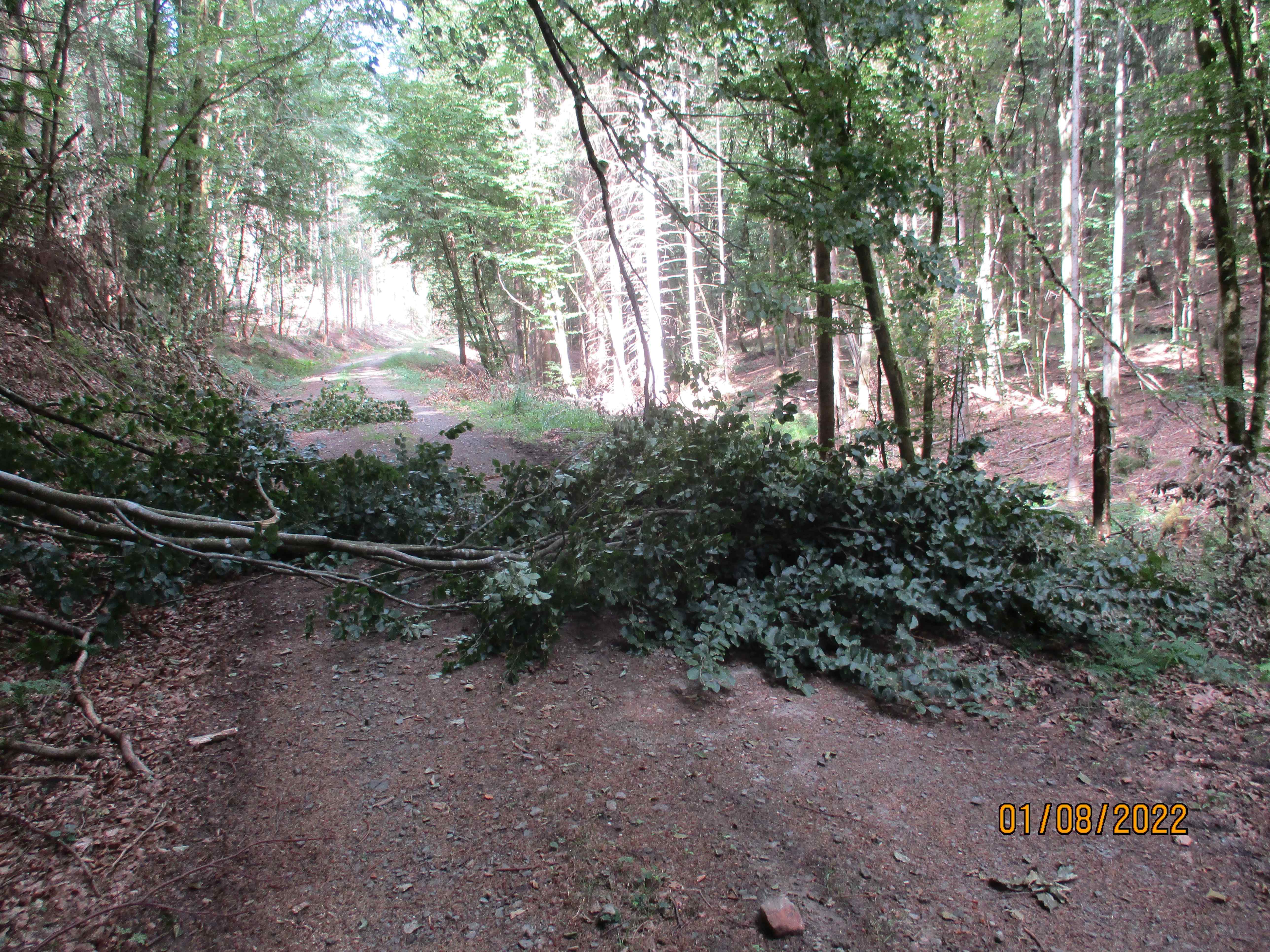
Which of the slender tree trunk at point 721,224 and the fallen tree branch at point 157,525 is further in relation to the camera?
the slender tree trunk at point 721,224

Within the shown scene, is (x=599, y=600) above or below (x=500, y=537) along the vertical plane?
below

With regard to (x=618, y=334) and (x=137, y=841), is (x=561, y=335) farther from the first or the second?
(x=137, y=841)

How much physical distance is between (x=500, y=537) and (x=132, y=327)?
7711mm

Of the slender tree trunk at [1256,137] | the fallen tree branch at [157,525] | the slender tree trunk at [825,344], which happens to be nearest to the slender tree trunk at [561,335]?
the slender tree trunk at [825,344]

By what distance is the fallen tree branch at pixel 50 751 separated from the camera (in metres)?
2.45

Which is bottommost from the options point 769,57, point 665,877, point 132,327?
point 665,877

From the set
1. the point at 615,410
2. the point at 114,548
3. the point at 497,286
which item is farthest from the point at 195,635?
the point at 497,286

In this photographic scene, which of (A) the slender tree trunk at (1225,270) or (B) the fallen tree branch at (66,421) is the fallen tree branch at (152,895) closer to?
(B) the fallen tree branch at (66,421)

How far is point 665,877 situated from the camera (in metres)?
2.29

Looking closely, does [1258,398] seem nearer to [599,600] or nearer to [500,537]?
[599,600]

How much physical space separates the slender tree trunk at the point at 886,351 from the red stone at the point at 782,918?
13.2ft

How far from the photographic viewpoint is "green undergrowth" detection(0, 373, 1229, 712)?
3516 millimetres

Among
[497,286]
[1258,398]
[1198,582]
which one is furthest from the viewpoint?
[497,286]

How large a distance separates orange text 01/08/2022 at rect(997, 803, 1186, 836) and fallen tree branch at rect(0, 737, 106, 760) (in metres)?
3.68
